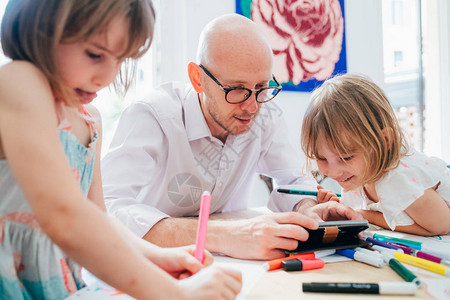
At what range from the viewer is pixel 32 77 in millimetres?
423

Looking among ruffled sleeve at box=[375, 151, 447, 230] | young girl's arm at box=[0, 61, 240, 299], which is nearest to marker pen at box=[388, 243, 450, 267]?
ruffled sleeve at box=[375, 151, 447, 230]

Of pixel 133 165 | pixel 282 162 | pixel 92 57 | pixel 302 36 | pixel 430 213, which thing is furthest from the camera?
pixel 302 36

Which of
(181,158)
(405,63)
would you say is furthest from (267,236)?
(405,63)

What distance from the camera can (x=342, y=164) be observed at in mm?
1013

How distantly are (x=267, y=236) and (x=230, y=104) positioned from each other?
0.58 metres

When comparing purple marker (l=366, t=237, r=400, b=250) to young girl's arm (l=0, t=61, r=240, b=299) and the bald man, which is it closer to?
the bald man

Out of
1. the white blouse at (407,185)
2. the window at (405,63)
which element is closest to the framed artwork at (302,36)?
the window at (405,63)

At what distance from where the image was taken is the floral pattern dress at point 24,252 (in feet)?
1.52

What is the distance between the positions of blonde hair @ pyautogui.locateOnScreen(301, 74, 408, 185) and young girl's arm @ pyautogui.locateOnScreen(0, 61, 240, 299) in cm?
71

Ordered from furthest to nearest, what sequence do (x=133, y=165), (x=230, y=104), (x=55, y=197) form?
(x=230, y=104)
(x=133, y=165)
(x=55, y=197)

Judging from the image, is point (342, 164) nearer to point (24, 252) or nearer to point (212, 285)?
point (212, 285)

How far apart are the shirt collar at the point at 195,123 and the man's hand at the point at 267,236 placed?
496 mm

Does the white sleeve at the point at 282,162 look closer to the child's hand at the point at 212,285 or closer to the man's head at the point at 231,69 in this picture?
the man's head at the point at 231,69

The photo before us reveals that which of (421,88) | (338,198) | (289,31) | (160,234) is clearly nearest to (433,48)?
(421,88)
